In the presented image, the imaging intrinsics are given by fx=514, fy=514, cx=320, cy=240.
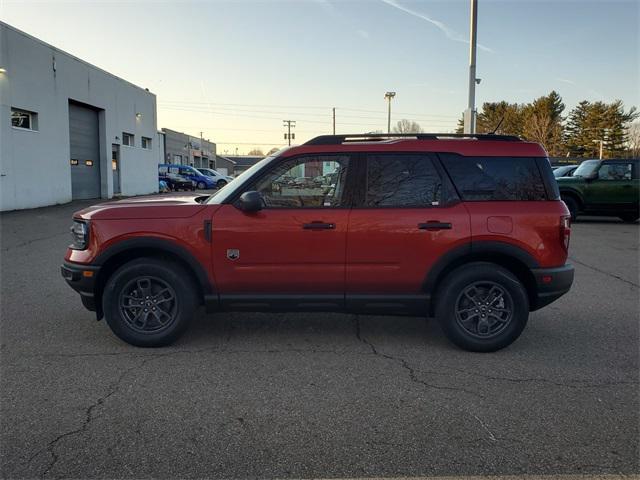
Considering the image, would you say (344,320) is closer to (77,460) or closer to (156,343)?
(156,343)

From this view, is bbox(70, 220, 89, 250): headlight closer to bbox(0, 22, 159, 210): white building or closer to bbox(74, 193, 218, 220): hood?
bbox(74, 193, 218, 220): hood

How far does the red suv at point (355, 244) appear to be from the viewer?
178 inches

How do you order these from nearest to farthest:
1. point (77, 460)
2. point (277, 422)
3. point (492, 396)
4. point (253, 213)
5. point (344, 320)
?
point (77, 460) → point (277, 422) → point (492, 396) → point (253, 213) → point (344, 320)

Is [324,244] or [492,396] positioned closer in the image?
[492,396]

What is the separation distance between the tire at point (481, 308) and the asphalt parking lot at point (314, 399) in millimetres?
157

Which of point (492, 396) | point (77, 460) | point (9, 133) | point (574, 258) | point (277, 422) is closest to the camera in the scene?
point (77, 460)

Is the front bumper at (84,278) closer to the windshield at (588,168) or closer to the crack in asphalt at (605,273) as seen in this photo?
the crack in asphalt at (605,273)

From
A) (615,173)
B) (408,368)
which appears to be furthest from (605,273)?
(615,173)

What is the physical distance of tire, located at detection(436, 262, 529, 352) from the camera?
455 cm

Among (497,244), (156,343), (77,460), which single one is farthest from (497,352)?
(77,460)

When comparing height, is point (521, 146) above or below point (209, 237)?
above

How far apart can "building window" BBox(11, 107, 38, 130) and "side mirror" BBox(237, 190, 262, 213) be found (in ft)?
56.6

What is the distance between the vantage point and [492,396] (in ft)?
12.2

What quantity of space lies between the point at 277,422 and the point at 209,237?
1.87 meters
